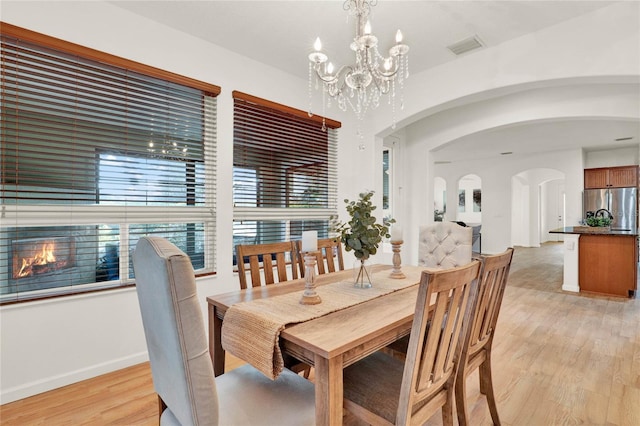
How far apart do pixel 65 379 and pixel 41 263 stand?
0.81 metres

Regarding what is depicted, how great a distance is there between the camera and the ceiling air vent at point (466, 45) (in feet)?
9.54

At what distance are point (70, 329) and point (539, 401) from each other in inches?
125

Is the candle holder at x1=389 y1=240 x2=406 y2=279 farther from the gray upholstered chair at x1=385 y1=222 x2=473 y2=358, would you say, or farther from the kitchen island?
the kitchen island

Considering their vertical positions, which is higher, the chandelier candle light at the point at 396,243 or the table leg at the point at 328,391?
the chandelier candle light at the point at 396,243

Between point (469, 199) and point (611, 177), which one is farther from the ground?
point (611, 177)

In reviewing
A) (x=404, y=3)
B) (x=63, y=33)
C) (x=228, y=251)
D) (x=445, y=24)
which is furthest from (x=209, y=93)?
(x=445, y=24)

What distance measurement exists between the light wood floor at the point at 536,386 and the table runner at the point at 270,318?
0.76m

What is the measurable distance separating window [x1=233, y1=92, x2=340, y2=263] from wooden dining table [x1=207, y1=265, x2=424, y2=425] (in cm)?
155

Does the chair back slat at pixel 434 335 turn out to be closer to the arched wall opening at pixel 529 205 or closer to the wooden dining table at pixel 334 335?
the wooden dining table at pixel 334 335

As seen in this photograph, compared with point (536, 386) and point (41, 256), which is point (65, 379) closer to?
point (41, 256)

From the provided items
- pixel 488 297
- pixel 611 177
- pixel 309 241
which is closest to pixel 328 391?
pixel 309 241

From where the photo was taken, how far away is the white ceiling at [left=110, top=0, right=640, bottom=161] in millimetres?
2422

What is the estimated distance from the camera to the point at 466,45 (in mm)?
3006

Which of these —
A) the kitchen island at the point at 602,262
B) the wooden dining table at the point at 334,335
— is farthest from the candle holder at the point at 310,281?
the kitchen island at the point at 602,262
